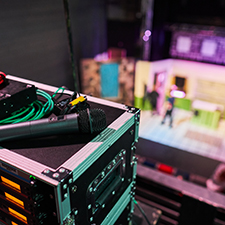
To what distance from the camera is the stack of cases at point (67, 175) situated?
59cm

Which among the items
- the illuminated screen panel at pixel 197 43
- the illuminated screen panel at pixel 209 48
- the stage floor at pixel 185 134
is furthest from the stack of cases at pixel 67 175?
the illuminated screen panel at pixel 209 48

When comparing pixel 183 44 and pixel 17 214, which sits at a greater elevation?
pixel 17 214

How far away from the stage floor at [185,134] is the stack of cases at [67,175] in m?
3.16

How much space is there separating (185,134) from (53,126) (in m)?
3.87

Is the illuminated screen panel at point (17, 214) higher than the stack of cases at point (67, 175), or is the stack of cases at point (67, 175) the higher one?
the stack of cases at point (67, 175)

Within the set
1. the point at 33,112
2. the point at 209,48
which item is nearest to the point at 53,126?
the point at 33,112

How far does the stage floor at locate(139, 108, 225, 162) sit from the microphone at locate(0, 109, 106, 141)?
333 cm

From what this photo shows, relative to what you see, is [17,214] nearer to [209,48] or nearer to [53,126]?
[53,126]

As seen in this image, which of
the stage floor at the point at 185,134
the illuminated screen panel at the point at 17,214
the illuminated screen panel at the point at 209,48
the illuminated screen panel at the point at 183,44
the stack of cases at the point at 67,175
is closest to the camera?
the stack of cases at the point at 67,175

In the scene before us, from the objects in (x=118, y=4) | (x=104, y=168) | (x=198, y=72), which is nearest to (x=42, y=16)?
(x=104, y=168)

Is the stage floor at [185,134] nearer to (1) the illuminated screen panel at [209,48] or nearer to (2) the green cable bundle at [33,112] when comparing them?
(1) the illuminated screen panel at [209,48]

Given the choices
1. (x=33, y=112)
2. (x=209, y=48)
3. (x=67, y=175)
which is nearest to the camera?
(x=67, y=175)

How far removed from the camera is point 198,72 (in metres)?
4.63

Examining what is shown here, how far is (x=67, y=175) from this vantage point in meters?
0.56
